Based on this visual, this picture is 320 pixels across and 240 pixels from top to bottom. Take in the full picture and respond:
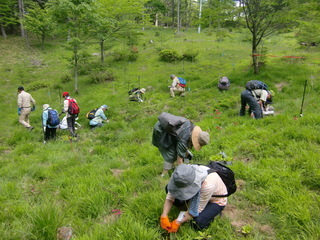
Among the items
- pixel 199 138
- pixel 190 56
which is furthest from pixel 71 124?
pixel 190 56

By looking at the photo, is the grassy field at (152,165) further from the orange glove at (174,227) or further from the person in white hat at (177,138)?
the person in white hat at (177,138)

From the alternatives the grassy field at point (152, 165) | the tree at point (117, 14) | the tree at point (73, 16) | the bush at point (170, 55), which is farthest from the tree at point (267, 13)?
the tree at point (117, 14)

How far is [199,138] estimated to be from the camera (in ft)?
10.6

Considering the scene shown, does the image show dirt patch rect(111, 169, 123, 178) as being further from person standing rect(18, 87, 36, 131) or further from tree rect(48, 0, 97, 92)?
tree rect(48, 0, 97, 92)

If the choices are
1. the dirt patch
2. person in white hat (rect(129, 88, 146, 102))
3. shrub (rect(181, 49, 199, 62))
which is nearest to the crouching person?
the dirt patch

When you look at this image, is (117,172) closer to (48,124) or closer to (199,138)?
(199,138)

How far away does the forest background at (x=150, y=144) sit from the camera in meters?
2.79

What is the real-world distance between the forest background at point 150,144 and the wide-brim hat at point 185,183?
1.67 ft

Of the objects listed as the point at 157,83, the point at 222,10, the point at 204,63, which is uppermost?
the point at 222,10

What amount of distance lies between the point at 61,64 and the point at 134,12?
8041 mm

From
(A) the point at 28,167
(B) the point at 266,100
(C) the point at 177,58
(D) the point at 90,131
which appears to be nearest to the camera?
(A) the point at 28,167

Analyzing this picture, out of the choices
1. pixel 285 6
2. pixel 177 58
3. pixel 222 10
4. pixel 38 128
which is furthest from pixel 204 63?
pixel 38 128

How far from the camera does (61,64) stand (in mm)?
18234

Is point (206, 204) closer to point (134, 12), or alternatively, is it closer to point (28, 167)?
point (28, 167)
